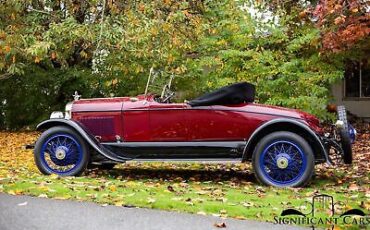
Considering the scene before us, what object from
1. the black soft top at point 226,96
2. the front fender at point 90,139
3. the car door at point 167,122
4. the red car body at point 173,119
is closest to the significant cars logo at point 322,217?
the red car body at point 173,119

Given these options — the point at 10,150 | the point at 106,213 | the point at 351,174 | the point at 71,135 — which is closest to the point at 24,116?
the point at 10,150

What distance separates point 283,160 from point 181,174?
7.42 ft

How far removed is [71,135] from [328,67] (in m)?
8.94

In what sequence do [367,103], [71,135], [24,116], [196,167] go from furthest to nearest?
[367,103], [24,116], [196,167], [71,135]

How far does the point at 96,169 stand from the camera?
10.0 metres

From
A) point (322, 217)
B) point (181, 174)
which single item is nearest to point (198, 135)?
point (181, 174)

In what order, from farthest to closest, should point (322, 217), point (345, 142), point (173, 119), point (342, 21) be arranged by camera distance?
point (342, 21)
point (173, 119)
point (345, 142)
point (322, 217)

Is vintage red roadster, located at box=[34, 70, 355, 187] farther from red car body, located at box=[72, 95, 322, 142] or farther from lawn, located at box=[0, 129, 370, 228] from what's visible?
lawn, located at box=[0, 129, 370, 228]

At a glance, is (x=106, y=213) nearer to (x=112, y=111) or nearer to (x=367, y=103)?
(x=112, y=111)

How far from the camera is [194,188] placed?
7945mm

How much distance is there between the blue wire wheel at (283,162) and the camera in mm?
8031

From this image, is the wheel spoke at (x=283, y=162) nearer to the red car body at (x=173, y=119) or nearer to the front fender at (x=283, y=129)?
the front fender at (x=283, y=129)

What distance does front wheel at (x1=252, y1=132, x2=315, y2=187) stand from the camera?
26.2 feet

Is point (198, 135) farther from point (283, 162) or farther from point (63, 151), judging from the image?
point (63, 151)
